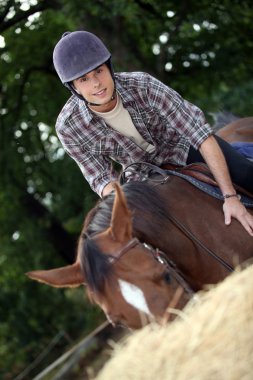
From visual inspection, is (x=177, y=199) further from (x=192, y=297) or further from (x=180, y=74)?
(x=180, y=74)

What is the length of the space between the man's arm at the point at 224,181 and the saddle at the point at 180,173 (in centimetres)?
10

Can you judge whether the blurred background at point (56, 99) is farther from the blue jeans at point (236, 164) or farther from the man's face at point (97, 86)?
the man's face at point (97, 86)

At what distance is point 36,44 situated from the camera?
13.5 metres

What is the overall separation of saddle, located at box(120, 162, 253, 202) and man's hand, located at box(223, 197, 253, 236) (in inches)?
5.1

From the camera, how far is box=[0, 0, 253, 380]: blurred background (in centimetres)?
1085

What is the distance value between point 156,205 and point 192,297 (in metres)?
0.75

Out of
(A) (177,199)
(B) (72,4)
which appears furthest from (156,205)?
(B) (72,4)

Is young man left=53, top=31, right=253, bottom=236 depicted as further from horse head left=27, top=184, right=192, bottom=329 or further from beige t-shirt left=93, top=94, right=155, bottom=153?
horse head left=27, top=184, right=192, bottom=329

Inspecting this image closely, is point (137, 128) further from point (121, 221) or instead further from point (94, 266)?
point (94, 266)

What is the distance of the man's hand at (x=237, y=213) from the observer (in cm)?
456

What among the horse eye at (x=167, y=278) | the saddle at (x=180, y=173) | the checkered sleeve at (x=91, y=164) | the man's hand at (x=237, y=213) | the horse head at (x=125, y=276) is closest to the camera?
the horse head at (x=125, y=276)

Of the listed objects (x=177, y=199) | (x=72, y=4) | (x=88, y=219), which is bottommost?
(x=177, y=199)

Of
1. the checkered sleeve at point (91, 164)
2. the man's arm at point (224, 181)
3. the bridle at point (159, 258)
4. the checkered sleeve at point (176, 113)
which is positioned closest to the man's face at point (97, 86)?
the checkered sleeve at point (176, 113)

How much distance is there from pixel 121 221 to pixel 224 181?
106 cm
